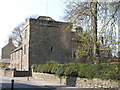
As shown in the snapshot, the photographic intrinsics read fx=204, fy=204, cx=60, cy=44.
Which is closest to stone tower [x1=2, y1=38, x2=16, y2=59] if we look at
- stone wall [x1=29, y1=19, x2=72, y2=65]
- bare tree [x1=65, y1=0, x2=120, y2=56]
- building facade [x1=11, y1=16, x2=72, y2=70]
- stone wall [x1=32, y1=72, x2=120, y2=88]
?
building facade [x1=11, y1=16, x2=72, y2=70]

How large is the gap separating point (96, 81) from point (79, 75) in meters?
2.60

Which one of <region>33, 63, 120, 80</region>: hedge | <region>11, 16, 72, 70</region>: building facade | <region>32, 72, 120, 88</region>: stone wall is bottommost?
<region>32, 72, 120, 88</region>: stone wall

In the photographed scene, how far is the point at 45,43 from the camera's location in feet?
120

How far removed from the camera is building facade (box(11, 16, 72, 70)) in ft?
116

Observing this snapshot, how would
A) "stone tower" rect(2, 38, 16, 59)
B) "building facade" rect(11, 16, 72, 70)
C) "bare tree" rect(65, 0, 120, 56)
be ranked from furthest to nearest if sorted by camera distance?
"stone tower" rect(2, 38, 16, 59) → "building facade" rect(11, 16, 72, 70) → "bare tree" rect(65, 0, 120, 56)

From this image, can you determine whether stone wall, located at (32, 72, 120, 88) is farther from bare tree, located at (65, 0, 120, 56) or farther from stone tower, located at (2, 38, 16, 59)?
stone tower, located at (2, 38, 16, 59)

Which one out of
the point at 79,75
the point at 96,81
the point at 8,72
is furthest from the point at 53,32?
the point at 96,81

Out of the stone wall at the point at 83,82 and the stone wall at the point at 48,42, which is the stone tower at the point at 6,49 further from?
the stone wall at the point at 83,82

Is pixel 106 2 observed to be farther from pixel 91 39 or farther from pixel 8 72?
pixel 8 72

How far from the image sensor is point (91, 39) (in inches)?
563

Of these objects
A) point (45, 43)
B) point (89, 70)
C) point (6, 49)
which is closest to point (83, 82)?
point (89, 70)

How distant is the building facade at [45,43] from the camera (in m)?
35.4

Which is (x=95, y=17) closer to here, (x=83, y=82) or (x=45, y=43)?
(x=83, y=82)

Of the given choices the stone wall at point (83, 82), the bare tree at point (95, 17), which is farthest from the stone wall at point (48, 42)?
the bare tree at point (95, 17)
